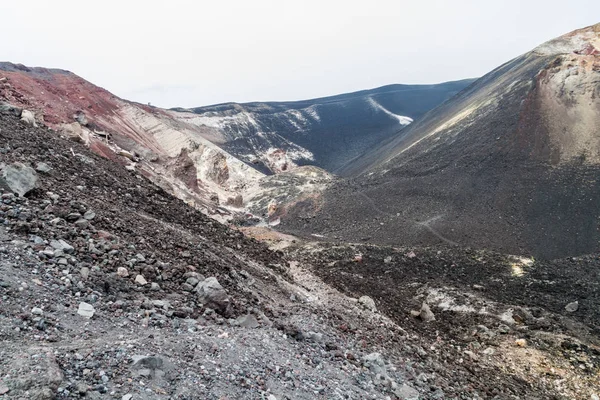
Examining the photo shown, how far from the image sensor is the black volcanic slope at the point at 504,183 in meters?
24.9

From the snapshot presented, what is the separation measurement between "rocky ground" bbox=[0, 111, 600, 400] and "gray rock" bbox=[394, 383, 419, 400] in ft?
0.13

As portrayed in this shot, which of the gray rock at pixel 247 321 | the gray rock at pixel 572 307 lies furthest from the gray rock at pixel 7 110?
the gray rock at pixel 572 307

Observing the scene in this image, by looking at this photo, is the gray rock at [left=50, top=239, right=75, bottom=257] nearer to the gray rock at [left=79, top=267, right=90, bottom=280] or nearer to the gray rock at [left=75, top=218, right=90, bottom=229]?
the gray rock at [left=79, top=267, right=90, bottom=280]

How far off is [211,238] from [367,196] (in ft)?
78.9

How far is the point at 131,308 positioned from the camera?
20.5 feet

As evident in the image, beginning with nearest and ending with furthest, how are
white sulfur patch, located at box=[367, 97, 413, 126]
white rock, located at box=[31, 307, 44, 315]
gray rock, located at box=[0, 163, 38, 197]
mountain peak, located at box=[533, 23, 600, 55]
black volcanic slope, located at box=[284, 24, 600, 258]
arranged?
1. white rock, located at box=[31, 307, 44, 315]
2. gray rock, located at box=[0, 163, 38, 197]
3. black volcanic slope, located at box=[284, 24, 600, 258]
4. mountain peak, located at box=[533, 23, 600, 55]
5. white sulfur patch, located at box=[367, 97, 413, 126]

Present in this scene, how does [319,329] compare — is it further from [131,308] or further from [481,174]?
[481,174]

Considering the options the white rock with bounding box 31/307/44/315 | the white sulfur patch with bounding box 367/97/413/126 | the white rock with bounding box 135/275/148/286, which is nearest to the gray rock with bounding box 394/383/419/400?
the white rock with bounding box 135/275/148/286

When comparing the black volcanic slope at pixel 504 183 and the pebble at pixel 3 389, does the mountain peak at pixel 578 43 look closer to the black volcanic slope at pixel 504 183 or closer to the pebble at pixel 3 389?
the black volcanic slope at pixel 504 183

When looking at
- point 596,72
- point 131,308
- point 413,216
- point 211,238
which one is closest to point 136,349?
point 131,308

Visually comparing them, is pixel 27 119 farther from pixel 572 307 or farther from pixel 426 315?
pixel 572 307

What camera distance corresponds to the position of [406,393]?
7.72m

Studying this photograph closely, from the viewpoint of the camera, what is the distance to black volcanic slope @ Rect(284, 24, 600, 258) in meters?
24.9

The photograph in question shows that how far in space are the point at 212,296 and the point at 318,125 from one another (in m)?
83.0
